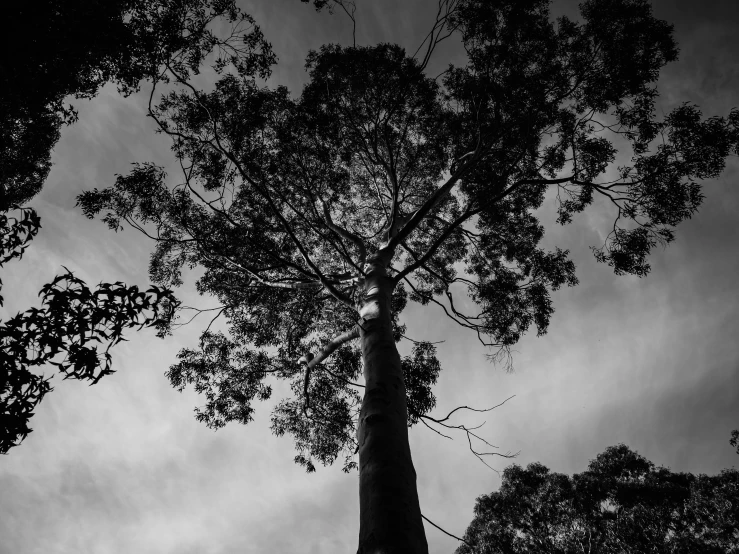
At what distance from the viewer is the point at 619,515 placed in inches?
484

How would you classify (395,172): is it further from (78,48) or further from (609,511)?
(609,511)

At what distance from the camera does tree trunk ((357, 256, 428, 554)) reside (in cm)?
248

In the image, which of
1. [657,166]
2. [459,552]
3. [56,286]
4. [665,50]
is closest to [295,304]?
[56,286]

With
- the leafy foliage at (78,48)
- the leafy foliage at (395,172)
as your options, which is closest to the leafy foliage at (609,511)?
the leafy foliage at (395,172)

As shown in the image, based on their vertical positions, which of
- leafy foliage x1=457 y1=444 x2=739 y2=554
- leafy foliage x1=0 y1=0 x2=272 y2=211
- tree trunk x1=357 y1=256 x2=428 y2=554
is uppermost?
leafy foliage x1=0 y1=0 x2=272 y2=211

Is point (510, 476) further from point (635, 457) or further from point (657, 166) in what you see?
point (657, 166)

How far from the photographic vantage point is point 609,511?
12906 millimetres

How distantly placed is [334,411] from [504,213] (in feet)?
21.3

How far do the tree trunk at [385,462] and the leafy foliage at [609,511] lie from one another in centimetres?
1006

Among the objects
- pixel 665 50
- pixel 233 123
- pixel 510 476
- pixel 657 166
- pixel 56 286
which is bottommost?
pixel 56 286

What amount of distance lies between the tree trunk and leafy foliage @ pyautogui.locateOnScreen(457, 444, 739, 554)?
10.1 meters

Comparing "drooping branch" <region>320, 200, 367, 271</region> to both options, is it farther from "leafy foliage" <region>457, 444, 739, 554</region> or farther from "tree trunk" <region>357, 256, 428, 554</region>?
"leafy foliage" <region>457, 444, 739, 554</region>

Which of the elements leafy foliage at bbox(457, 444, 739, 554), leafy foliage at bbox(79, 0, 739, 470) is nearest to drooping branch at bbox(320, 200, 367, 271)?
leafy foliage at bbox(79, 0, 739, 470)

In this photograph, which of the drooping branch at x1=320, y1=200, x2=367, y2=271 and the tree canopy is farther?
the drooping branch at x1=320, y1=200, x2=367, y2=271
